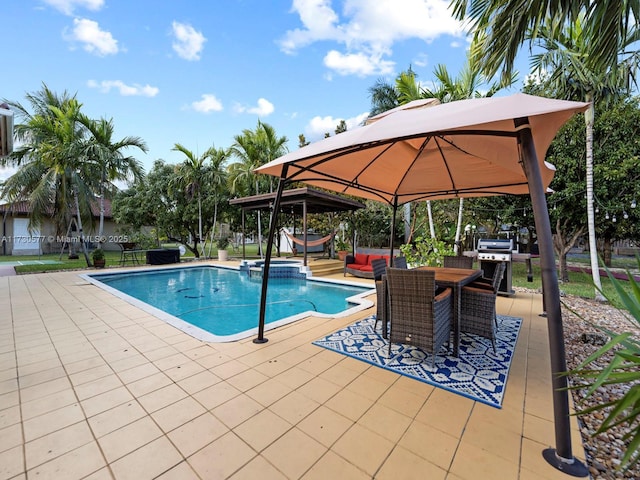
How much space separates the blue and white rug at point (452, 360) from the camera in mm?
2268

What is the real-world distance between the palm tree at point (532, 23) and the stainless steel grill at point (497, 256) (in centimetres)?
299

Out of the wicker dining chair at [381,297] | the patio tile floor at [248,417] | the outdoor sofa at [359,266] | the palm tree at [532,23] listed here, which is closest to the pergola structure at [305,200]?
the outdoor sofa at [359,266]

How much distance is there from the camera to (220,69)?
9.41m

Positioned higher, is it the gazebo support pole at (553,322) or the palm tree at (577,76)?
the palm tree at (577,76)

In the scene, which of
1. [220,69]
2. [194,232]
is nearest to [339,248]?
[194,232]

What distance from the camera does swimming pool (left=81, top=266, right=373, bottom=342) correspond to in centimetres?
442

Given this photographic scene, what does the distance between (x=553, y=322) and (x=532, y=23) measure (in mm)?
3962

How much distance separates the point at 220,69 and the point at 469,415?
1117 cm

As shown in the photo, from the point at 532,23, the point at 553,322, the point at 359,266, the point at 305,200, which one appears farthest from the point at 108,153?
the point at 553,322

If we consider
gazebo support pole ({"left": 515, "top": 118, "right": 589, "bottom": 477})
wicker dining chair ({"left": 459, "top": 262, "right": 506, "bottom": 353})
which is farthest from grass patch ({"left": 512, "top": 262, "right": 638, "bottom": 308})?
gazebo support pole ({"left": 515, "top": 118, "right": 589, "bottom": 477})

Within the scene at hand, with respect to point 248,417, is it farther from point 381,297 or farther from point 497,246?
point 497,246

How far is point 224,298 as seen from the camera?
261 inches

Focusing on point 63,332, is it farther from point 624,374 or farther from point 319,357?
point 624,374

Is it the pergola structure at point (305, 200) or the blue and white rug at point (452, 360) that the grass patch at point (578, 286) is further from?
the pergola structure at point (305, 200)
